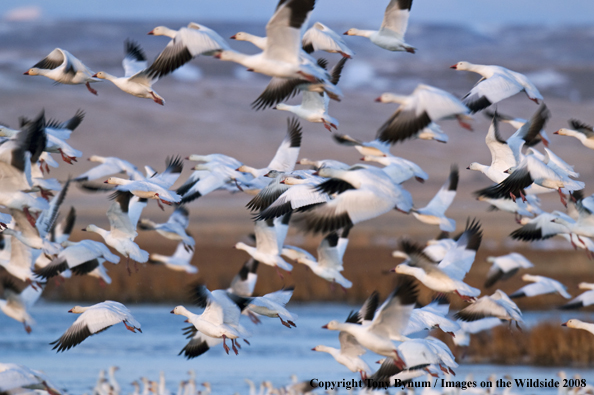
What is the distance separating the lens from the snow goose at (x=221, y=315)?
9.01m

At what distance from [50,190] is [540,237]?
628 cm

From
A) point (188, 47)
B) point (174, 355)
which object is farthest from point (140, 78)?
point (174, 355)

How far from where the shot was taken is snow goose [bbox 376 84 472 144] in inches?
324

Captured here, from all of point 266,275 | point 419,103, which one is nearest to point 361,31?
point 419,103

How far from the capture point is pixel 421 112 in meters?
8.28

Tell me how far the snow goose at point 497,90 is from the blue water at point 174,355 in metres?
7.99

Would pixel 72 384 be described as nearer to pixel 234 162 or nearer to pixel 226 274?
pixel 234 162

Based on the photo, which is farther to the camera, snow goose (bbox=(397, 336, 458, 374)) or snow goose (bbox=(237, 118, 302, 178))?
snow goose (bbox=(237, 118, 302, 178))

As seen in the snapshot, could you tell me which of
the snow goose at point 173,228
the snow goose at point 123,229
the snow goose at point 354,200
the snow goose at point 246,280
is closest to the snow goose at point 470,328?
the snow goose at point 246,280

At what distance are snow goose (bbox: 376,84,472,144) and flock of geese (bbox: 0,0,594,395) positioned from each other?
1 cm

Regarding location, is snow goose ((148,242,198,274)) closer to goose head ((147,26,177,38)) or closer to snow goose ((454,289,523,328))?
goose head ((147,26,177,38))

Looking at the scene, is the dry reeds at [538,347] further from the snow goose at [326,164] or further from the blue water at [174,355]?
the snow goose at [326,164]

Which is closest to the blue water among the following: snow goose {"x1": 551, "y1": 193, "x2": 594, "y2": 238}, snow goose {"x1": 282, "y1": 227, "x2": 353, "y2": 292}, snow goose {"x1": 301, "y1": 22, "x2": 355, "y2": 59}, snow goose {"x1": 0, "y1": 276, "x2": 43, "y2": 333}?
snow goose {"x1": 0, "y1": 276, "x2": 43, "y2": 333}

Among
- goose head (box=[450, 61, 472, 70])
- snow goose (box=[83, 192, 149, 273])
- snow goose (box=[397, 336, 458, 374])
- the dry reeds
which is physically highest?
goose head (box=[450, 61, 472, 70])
